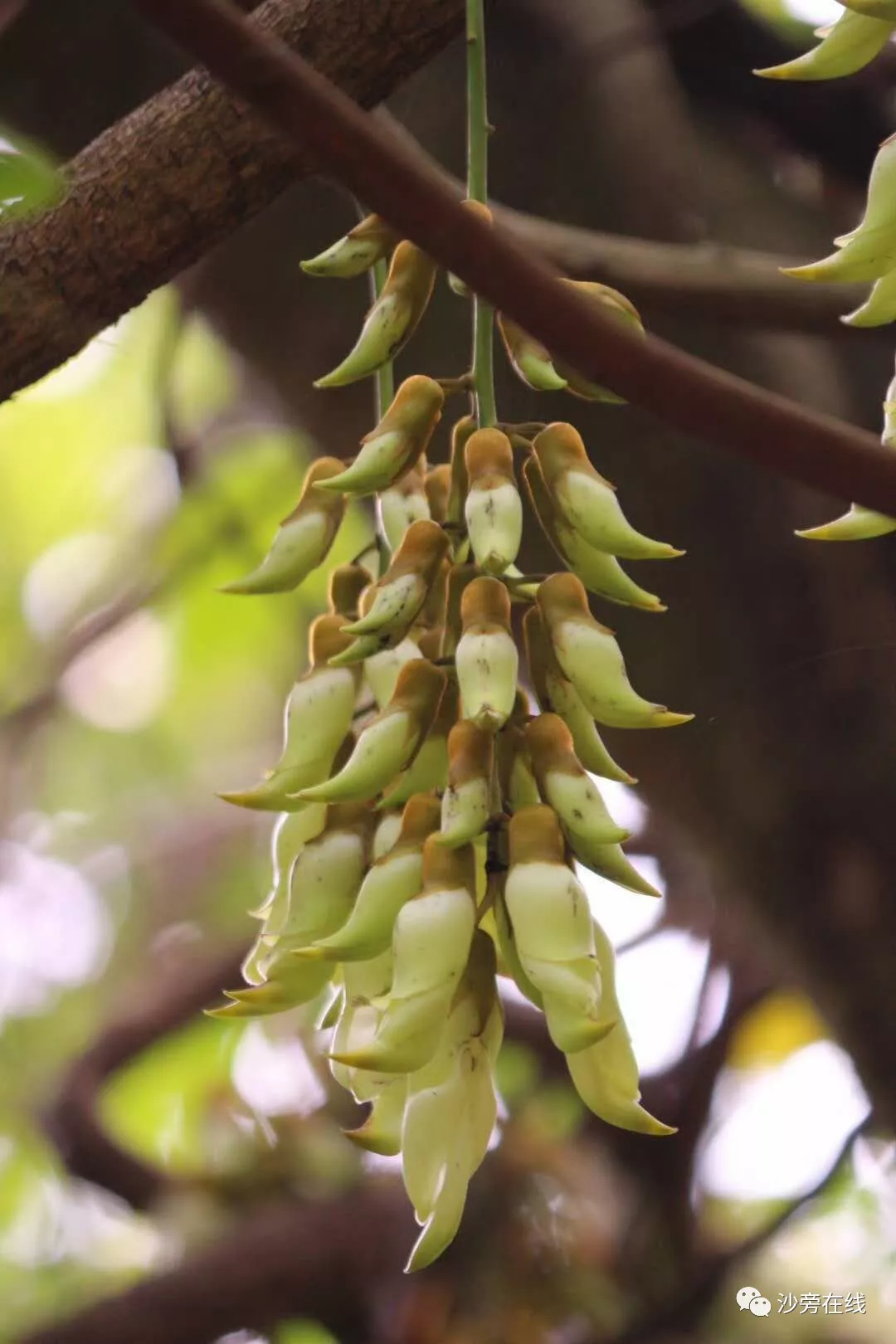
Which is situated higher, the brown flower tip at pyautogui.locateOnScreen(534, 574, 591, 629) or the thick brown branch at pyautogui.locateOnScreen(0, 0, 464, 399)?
the thick brown branch at pyautogui.locateOnScreen(0, 0, 464, 399)

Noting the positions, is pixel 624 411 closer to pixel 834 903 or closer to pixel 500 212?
pixel 500 212

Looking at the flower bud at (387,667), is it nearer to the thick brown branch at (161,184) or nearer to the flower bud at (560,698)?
the flower bud at (560,698)

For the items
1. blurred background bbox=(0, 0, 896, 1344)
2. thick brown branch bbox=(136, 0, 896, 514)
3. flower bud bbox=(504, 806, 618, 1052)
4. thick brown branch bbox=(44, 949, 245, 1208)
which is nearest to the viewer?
thick brown branch bbox=(136, 0, 896, 514)

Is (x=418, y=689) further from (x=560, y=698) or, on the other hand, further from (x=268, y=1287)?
(x=268, y=1287)

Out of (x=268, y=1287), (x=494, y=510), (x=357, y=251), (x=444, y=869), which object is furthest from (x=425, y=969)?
(x=268, y=1287)

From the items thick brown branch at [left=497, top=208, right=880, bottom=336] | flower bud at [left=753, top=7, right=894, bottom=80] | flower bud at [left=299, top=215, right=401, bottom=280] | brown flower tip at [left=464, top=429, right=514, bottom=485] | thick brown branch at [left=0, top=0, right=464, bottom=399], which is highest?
thick brown branch at [left=0, top=0, right=464, bottom=399]

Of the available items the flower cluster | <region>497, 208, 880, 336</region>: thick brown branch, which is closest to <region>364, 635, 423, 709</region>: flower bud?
the flower cluster

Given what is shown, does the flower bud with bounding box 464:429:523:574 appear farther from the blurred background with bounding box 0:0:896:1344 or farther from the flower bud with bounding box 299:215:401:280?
the blurred background with bounding box 0:0:896:1344

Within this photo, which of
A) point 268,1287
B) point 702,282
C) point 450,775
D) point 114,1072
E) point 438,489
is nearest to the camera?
point 450,775
